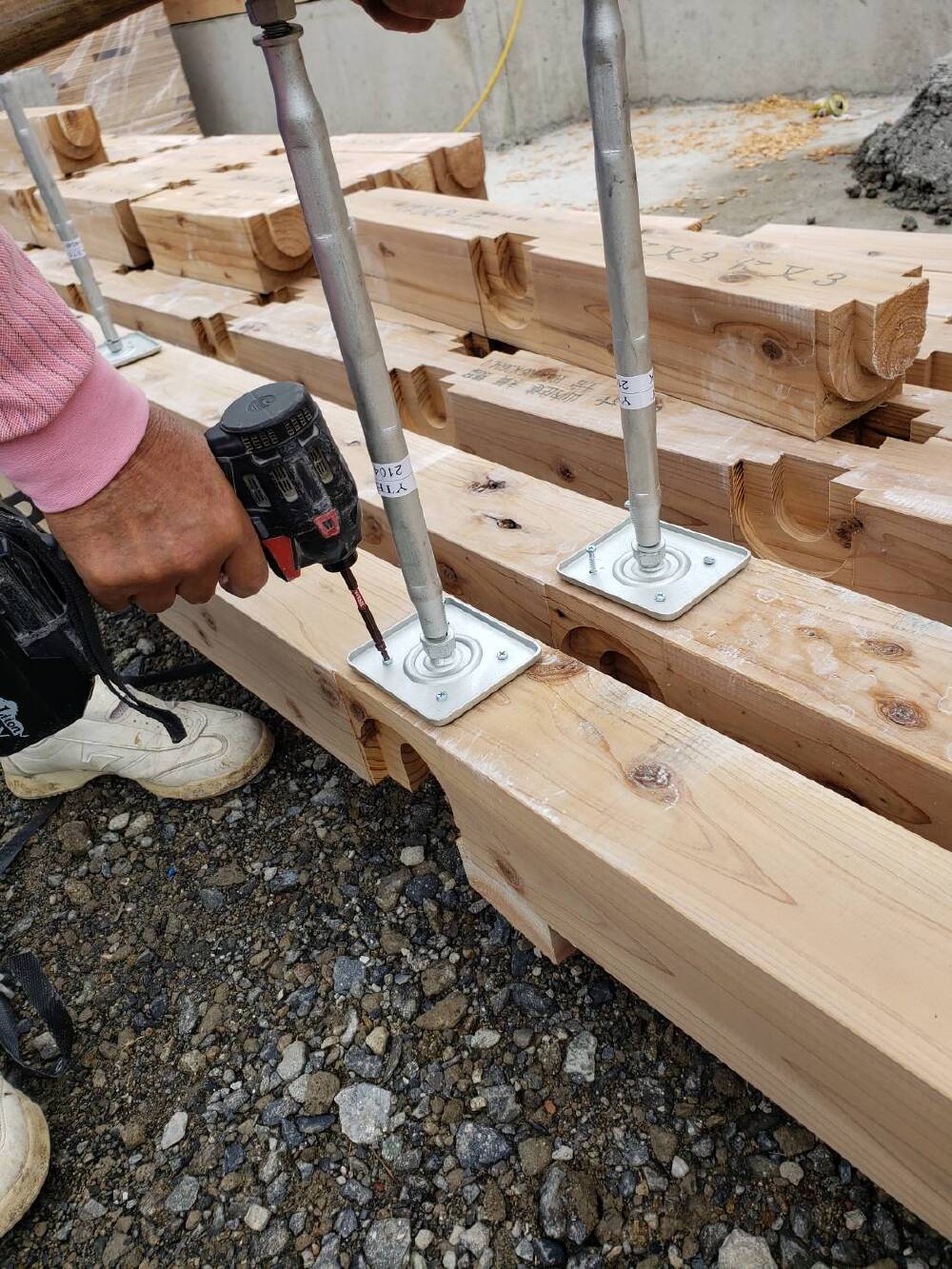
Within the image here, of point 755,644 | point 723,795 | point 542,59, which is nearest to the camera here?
point 723,795

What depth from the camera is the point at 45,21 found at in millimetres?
990

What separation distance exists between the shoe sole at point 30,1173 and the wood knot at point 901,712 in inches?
59.9

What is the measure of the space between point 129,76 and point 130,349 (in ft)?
19.8

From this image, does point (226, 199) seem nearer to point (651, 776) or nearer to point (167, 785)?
point (167, 785)

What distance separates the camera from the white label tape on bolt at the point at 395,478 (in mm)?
1242

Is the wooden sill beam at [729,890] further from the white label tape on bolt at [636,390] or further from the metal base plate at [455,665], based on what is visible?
the white label tape on bolt at [636,390]

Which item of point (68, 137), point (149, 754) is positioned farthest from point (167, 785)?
point (68, 137)

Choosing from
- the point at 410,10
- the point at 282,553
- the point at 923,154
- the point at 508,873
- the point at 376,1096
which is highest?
the point at 410,10

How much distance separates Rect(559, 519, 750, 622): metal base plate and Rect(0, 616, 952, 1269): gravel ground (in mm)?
688

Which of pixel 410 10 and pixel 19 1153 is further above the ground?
pixel 410 10

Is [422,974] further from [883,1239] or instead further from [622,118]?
[622,118]

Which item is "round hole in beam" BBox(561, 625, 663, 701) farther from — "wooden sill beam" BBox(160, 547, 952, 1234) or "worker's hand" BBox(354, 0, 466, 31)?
"worker's hand" BBox(354, 0, 466, 31)

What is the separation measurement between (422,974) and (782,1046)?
0.80 m

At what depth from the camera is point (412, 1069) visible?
1602 millimetres
